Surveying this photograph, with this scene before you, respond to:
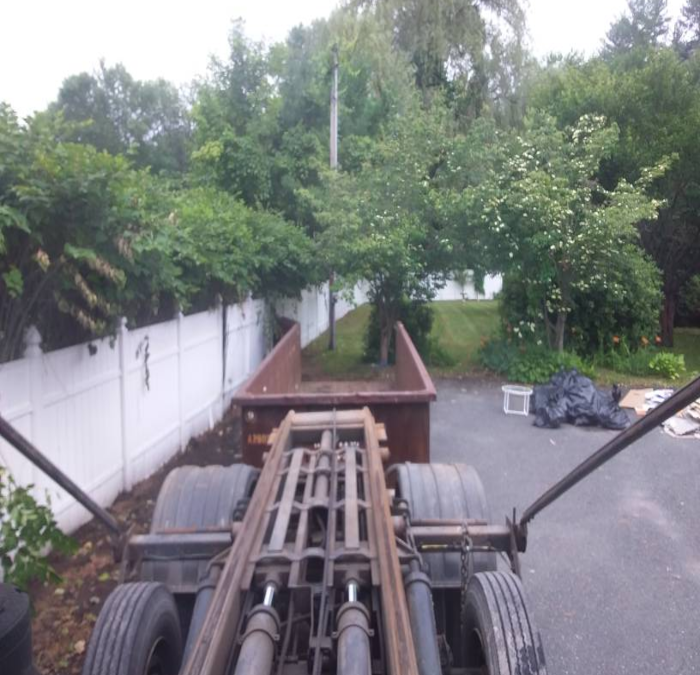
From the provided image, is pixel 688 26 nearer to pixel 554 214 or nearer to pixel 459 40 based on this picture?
pixel 459 40

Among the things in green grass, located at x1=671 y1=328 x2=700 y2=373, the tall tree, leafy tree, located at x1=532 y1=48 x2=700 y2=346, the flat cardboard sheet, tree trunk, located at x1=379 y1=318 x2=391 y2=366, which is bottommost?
green grass, located at x1=671 y1=328 x2=700 y2=373

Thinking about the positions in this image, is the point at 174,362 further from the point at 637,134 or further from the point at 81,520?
the point at 637,134

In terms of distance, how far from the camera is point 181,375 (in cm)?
923

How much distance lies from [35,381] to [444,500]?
3048mm

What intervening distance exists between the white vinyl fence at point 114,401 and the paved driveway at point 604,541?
3.29 meters

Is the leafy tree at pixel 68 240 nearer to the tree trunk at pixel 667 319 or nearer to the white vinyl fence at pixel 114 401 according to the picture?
the white vinyl fence at pixel 114 401

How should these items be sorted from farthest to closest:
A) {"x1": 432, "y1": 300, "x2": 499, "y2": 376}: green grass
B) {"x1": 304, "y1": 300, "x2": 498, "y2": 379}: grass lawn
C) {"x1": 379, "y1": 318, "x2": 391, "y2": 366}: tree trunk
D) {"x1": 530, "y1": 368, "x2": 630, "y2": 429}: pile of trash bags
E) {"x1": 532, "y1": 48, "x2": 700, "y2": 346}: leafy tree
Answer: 1. {"x1": 532, "y1": 48, "x2": 700, "y2": 346}: leafy tree
2. {"x1": 432, "y1": 300, "x2": 499, "y2": 376}: green grass
3. {"x1": 379, "y1": 318, "x2": 391, "y2": 366}: tree trunk
4. {"x1": 304, "y1": 300, "x2": 498, "y2": 379}: grass lawn
5. {"x1": 530, "y1": 368, "x2": 630, "y2": 429}: pile of trash bags

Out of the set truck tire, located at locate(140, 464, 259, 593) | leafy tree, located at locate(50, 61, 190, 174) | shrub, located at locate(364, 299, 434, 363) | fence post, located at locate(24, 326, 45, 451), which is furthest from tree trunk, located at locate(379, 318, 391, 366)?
leafy tree, located at locate(50, 61, 190, 174)

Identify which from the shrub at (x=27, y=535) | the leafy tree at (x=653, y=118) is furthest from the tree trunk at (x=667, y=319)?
the shrub at (x=27, y=535)

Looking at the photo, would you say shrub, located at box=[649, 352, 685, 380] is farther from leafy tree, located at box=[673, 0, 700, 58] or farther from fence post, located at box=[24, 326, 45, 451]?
leafy tree, located at box=[673, 0, 700, 58]

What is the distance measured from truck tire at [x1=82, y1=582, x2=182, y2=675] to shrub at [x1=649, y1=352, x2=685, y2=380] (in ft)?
45.9

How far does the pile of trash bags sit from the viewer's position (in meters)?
Answer: 11.5

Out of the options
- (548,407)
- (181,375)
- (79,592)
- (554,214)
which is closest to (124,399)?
(181,375)

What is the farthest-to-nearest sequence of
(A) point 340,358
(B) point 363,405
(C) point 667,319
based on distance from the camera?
(C) point 667,319 → (A) point 340,358 → (B) point 363,405
